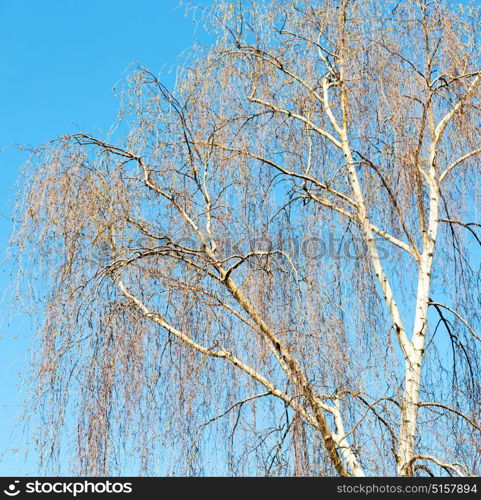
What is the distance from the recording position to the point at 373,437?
3.43 m

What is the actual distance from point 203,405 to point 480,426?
53.7 inches

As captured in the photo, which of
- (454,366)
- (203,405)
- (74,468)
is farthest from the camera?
(454,366)

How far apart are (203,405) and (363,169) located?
1683mm

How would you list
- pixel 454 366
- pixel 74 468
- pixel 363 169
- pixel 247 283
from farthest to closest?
pixel 363 169
pixel 454 366
pixel 247 283
pixel 74 468

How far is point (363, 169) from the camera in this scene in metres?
4.43

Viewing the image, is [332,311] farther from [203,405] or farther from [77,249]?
[77,249]

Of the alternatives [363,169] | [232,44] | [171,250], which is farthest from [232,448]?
[232,44]

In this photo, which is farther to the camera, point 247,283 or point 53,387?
point 247,283

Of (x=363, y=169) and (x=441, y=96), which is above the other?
(x=441, y=96)
